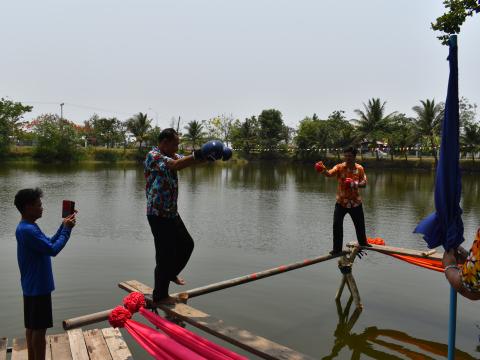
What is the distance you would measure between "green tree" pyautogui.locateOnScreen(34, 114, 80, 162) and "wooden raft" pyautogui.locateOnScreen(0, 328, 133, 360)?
5942 centimetres

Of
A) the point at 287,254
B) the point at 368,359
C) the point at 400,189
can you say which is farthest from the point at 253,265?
the point at 400,189

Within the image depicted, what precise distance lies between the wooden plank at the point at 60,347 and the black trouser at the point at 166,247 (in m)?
1.08

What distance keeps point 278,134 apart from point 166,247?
67.3m

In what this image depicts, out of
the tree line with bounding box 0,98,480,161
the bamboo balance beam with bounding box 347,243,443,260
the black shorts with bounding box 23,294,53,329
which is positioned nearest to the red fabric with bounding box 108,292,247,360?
the black shorts with bounding box 23,294,53,329

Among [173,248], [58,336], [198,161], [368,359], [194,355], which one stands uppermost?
[198,161]

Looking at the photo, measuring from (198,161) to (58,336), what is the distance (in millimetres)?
2841

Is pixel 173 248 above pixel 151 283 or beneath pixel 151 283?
above

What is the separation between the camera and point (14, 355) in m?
4.56

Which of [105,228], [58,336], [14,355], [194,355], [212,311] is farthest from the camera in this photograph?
[105,228]

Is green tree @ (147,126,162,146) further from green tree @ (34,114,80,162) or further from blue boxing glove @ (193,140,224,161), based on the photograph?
blue boxing glove @ (193,140,224,161)

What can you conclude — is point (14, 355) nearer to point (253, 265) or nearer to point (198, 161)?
point (198, 161)

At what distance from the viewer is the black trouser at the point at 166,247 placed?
4566mm

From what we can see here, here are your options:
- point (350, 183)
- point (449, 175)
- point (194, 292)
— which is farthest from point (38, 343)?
point (350, 183)

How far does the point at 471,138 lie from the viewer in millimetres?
49656
